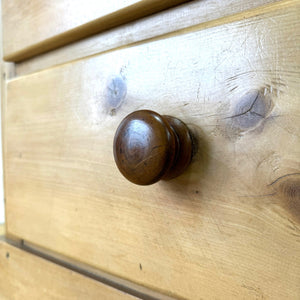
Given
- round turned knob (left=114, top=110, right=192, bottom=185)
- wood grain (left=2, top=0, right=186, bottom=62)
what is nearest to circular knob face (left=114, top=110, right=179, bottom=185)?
round turned knob (left=114, top=110, right=192, bottom=185)

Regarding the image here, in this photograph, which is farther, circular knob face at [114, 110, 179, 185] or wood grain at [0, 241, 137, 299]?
wood grain at [0, 241, 137, 299]

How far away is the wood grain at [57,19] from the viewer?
31 centimetres

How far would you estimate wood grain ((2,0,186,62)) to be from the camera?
314 mm

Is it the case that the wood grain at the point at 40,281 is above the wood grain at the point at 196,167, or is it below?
below

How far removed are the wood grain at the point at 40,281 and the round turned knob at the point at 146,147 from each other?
135 millimetres

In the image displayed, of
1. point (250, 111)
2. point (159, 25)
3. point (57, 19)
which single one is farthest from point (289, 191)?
point (57, 19)

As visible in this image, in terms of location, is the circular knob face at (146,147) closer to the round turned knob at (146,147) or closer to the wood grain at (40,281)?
the round turned knob at (146,147)

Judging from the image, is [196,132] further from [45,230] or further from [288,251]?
[45,230]

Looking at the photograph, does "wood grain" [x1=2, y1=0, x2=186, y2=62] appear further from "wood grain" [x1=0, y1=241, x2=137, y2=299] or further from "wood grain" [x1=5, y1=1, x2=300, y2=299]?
"wood grain" [x1=0, y1=241, x2=137, y2=299]

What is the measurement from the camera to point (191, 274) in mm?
278

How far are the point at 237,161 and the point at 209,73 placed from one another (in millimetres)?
68

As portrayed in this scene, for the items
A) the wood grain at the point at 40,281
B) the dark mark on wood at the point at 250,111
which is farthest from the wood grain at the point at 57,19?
the wood grain at the point at 40,281

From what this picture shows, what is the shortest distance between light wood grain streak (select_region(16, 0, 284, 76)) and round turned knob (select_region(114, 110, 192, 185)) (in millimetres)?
85

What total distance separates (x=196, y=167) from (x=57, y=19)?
0.75ft
